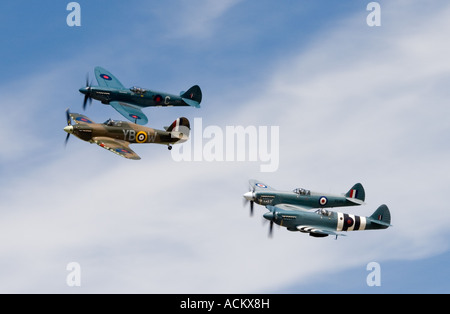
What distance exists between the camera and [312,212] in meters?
57.6

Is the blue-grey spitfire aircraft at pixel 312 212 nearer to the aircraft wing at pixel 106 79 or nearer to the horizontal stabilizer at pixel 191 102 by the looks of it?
the horizontal stabilizer at pixel 191 102

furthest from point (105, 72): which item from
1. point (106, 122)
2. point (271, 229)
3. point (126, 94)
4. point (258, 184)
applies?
point (271, 229)

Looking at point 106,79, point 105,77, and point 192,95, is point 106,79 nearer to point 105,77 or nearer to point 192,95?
point 105,77

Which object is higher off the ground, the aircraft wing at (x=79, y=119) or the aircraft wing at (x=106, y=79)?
the aircraft wing at (x=106, y=79)

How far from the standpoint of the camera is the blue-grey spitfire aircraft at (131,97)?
6594cm

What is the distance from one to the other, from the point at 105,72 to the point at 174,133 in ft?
31.8

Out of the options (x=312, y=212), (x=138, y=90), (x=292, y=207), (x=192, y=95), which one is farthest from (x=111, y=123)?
(x=312, y=212)

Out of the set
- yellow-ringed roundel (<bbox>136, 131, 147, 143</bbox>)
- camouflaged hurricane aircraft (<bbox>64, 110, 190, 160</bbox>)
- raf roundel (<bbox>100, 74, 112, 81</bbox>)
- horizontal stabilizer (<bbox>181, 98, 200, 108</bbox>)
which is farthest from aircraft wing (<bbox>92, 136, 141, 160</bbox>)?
raf roundel (<bbox>100, 74, 112, 81</bbox>)

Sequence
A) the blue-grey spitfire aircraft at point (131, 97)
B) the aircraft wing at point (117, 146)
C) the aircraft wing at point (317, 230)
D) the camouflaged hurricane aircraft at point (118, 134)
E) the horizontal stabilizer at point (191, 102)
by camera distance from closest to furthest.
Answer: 1. the aircraft wing at point (317, 230)
2. the aircraft wing at point (117, 146)
3. the camouflaged hurricane aircraft at point (118, 134)
4. the blue-grey spitfire aircraft at point (131, 97)
5. the horizontal stabilizer at point (191, 102)

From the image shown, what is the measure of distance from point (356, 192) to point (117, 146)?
17265mm

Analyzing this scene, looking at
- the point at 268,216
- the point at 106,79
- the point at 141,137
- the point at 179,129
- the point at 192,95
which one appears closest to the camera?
the point at 268,216

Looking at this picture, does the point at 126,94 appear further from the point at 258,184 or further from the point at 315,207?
the point at 315,207

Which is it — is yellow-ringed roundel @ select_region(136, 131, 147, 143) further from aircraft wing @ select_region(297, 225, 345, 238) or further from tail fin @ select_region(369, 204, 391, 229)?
tail fin @ select_region(369, 204, 391, 229)

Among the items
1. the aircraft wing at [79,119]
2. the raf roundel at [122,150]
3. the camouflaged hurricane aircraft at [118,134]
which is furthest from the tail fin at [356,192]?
the aircraft wing at [79,119]
